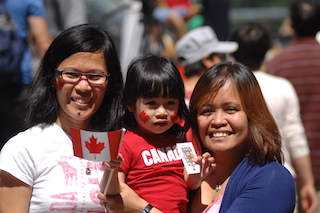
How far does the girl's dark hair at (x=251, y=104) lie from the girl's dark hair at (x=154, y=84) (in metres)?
0.24

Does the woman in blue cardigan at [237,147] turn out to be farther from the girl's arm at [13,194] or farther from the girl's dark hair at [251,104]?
the girl's arm at [13,194]

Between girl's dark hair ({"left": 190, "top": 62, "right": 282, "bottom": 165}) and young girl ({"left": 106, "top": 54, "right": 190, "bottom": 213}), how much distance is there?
0.25 meters

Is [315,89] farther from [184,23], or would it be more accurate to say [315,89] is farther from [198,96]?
[184,23]

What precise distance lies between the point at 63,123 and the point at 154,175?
1.96 feet

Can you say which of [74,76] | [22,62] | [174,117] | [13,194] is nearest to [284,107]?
[174,117]

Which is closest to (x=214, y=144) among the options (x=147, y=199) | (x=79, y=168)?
(x=147, y=199)

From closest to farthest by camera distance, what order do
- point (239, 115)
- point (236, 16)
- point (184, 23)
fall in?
point (239, 115) → point (184, 23) → point (236, 16)

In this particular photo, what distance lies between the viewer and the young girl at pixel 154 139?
113 inches

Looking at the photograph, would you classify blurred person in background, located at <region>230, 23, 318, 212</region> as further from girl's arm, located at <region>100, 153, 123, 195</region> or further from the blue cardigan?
girl's arm, located at <region>100, 153, 123, 195</region>

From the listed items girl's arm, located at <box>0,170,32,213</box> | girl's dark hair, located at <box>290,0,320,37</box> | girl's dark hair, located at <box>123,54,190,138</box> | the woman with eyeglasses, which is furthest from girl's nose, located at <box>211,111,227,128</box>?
girl's dark hair, located at <box>290,0,320,37</box>

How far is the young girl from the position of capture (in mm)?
2883

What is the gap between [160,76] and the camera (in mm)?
2953

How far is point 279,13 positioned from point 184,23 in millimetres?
3389

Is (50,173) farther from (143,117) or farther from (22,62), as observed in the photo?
(22,62)
